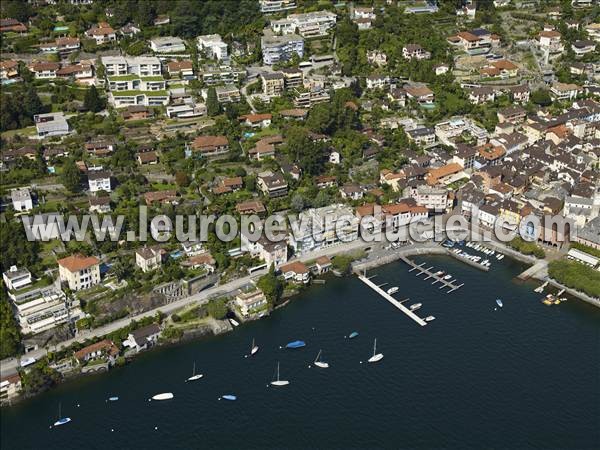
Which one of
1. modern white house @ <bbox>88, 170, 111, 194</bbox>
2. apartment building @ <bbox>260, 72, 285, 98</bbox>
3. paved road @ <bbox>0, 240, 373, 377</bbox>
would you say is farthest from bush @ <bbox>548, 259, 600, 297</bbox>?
modern white house @ <bbox>88, 170, 111, 194</bbox>

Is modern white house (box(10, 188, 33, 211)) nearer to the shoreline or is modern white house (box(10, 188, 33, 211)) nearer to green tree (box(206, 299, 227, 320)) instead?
green tree (box(206, 299, 227, 320))

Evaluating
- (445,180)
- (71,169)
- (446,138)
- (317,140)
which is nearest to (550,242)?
(445,180)

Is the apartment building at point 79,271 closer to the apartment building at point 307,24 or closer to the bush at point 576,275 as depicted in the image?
the bush at point 576,275

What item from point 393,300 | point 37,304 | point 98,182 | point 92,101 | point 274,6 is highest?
point 274,6

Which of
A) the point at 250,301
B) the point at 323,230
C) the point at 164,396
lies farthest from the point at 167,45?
the point at 164,396

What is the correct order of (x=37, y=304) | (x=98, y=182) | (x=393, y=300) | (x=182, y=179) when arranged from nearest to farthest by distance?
(x=37, y=304) < (x=393, y=300) < (x=98, y=182) < (x=182, y=179)

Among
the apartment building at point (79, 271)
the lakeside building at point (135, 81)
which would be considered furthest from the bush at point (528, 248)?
the lakeside building at point (135, 81)

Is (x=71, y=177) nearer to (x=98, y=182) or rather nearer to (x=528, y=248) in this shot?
(x=98, y=182)
